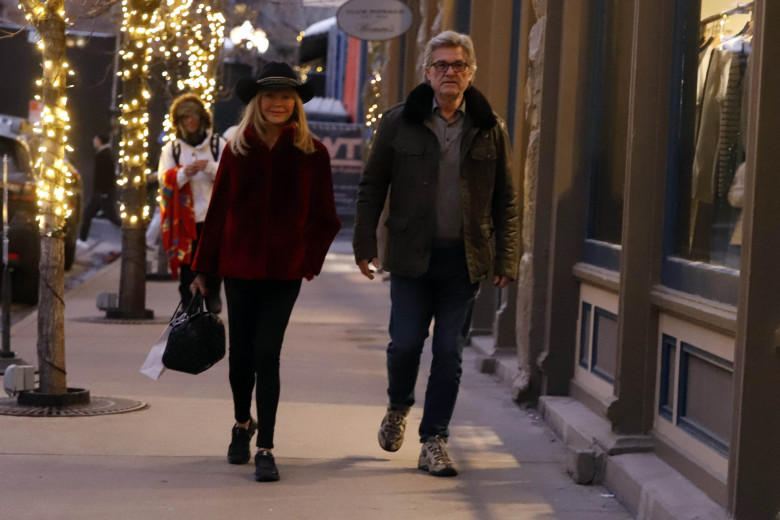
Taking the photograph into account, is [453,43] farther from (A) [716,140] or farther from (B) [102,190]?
(B) [102,190]

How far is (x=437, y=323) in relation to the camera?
681 cm

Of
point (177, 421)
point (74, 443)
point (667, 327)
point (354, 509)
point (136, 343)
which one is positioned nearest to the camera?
point (354, 509)

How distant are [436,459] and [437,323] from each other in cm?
65

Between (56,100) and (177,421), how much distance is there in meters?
1.94

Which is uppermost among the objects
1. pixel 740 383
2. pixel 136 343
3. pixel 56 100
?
pixel 56 100

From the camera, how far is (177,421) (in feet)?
26.0

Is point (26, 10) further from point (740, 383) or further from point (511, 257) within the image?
point (740, 383)

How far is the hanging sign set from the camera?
656 inches

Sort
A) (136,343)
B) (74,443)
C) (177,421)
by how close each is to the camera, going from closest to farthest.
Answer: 1. (74,443)
2. (177,421)
3. (136,343)

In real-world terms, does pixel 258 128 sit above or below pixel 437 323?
above

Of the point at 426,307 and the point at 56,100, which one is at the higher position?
the point at 56,100

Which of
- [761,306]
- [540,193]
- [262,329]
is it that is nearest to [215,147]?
[540,193]

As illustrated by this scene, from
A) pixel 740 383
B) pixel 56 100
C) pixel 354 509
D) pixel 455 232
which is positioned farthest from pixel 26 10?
pixel 740 383

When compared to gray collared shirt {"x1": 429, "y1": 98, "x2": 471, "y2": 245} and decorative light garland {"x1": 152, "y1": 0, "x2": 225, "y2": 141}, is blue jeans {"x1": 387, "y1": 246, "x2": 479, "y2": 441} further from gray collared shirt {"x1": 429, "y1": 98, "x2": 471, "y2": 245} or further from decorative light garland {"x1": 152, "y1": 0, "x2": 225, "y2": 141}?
decorative light garland {"x1": 152, "y1": 0, "x2": 225, "y2": 141}
